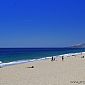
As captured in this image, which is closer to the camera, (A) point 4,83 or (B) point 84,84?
(B) point 84,84

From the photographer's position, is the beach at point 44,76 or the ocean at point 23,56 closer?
the beach at point 44,76

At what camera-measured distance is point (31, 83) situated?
14.7 metres

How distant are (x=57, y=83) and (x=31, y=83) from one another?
1337 mm

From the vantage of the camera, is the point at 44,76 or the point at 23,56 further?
the point at 23,56

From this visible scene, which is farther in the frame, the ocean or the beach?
the ocean

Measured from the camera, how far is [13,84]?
571 inches

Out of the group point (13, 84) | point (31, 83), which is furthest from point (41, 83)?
point (13, 84)

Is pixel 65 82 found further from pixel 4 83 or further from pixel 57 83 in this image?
pixel 4 83

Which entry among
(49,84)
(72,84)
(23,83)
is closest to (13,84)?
(23,83)

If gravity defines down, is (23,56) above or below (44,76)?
above

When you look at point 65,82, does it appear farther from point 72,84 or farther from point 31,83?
point 31,83

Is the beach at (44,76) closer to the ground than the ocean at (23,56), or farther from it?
closer to the ground

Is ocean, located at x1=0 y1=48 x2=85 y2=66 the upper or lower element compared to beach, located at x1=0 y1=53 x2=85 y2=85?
upper

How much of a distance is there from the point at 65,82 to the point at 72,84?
29.9 inches
